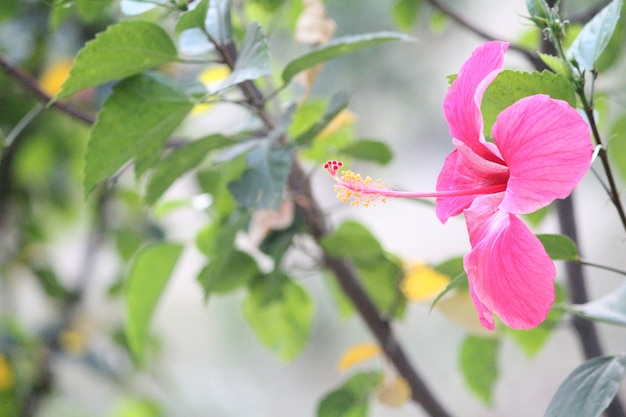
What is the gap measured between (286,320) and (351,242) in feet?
0.65

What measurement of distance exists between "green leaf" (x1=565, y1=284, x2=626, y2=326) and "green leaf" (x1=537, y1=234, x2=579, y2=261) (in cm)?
4

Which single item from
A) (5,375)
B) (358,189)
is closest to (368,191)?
(358,189)

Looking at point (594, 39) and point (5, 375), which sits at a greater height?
point (594, 39)

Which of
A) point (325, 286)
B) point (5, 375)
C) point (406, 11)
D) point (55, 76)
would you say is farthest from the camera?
point (325, 286)

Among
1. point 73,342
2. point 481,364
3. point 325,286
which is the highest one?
point 481,364

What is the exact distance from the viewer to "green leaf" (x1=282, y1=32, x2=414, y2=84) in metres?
0.50

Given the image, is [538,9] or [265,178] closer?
[538,9]

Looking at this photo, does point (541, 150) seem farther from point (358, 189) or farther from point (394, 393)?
point (394, 393)

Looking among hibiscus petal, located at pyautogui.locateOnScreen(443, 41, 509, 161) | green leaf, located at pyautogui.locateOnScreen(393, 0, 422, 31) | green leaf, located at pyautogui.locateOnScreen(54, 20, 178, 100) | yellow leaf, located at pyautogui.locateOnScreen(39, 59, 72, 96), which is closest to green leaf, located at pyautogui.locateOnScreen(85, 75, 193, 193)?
green leaf, located at pyautogui.locateOnScreen(54, 20, 178, 100)

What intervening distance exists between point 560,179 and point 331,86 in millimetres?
1660

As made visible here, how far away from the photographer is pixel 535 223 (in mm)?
706

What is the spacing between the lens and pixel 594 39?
41 centimetres

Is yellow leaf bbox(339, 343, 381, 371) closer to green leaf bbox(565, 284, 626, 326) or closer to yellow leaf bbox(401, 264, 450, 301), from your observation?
yellow leaf bbox(401, 264, 450, 301)

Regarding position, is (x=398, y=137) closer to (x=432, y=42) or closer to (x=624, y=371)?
(x=432, y=42)
